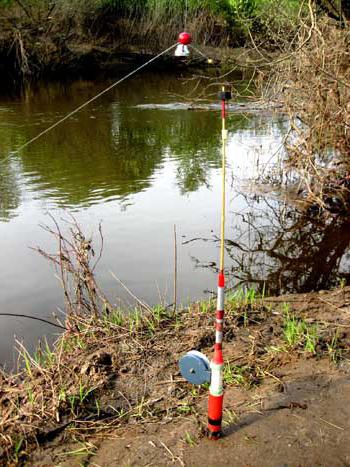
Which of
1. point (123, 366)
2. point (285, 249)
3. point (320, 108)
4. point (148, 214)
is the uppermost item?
point (320, 108)

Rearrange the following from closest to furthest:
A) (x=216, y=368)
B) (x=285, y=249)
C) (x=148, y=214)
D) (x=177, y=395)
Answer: (x=216, y=368) < (x=177, y=395) < (x=285, y=249) < (x=148, y=214)

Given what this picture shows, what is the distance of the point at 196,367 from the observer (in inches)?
136

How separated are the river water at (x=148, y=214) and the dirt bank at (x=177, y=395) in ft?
3.97

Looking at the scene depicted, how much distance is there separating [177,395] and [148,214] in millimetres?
5493

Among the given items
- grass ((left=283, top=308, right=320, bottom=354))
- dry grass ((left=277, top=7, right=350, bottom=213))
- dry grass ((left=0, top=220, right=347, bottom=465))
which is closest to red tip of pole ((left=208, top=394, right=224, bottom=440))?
dry grass ((left=0, top=220, right=347, bottom=465))

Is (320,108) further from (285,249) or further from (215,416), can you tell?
(215,416)

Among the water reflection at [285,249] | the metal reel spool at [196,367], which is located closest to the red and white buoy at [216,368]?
the metal reel spool at [196,367]

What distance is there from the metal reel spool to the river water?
230 centimetres

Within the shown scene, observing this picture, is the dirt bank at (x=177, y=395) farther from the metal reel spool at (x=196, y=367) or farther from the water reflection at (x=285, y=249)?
the water reflection at (x=285, y=249)

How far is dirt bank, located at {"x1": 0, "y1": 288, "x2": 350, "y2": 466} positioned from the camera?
3.38 metres

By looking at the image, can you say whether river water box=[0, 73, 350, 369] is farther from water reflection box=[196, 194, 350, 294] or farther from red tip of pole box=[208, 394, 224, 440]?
red tip of pole box=[208, 394, 224, 440]

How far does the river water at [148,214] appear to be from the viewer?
6770 millimetres

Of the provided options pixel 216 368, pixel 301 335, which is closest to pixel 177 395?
pixel 216 368

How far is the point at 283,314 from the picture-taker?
513 cm
